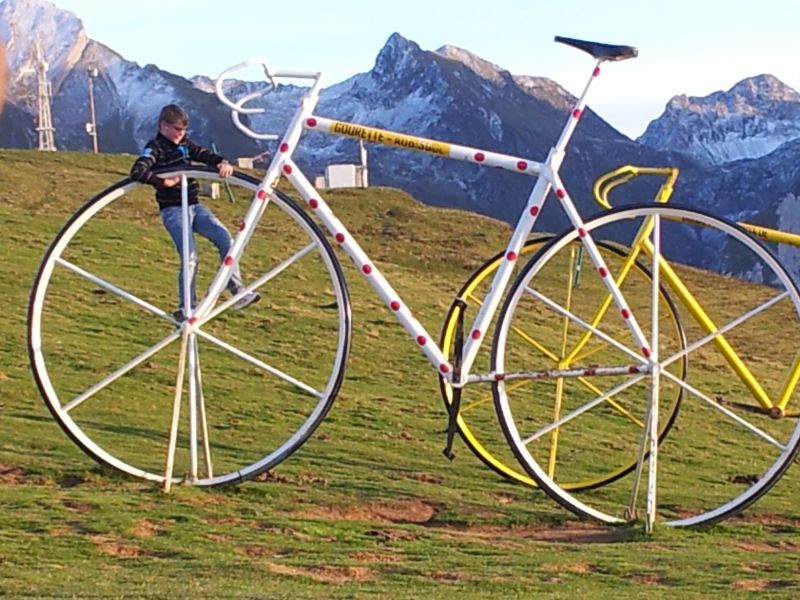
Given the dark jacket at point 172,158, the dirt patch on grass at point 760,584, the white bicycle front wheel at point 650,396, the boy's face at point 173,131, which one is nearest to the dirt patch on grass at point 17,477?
the dark jacket at point 172,158

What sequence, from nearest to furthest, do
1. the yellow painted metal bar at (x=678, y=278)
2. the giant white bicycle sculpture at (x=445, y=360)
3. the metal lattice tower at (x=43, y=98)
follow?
the giant white bicycle sculpture at (x=445, y=360) → the yellow painted metal bar at (x=678, y=278) → the metal lattice tower at (x=43, y=98)

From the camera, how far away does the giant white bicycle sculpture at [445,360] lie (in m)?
8.93

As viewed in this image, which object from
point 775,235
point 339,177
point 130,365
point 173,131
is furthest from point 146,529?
point 339,177

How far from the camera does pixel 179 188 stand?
9.43 metres

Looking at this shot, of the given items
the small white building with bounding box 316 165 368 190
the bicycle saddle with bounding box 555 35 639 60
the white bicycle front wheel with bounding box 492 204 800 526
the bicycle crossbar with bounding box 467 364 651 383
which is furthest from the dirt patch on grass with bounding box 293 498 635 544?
the small white building with bounding box 316 165 368 190

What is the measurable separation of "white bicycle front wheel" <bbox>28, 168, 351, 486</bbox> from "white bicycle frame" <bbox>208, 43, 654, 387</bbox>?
6.3 inches

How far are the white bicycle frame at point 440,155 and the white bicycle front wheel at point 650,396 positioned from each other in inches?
3.3

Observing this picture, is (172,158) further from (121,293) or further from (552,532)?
(552,532)

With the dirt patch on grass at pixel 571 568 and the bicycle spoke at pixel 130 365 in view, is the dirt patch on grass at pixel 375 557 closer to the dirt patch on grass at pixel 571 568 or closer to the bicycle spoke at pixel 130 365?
the dirt patch on grass at pixel 571 568

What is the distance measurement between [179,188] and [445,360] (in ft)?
7.42

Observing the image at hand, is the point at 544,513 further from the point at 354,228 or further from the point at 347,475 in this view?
the point at 354,228

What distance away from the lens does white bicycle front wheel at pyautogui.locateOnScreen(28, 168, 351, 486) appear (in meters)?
9.16

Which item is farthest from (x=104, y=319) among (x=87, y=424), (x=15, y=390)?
(x=87, y=424)

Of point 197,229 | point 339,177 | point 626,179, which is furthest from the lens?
point 339,177
